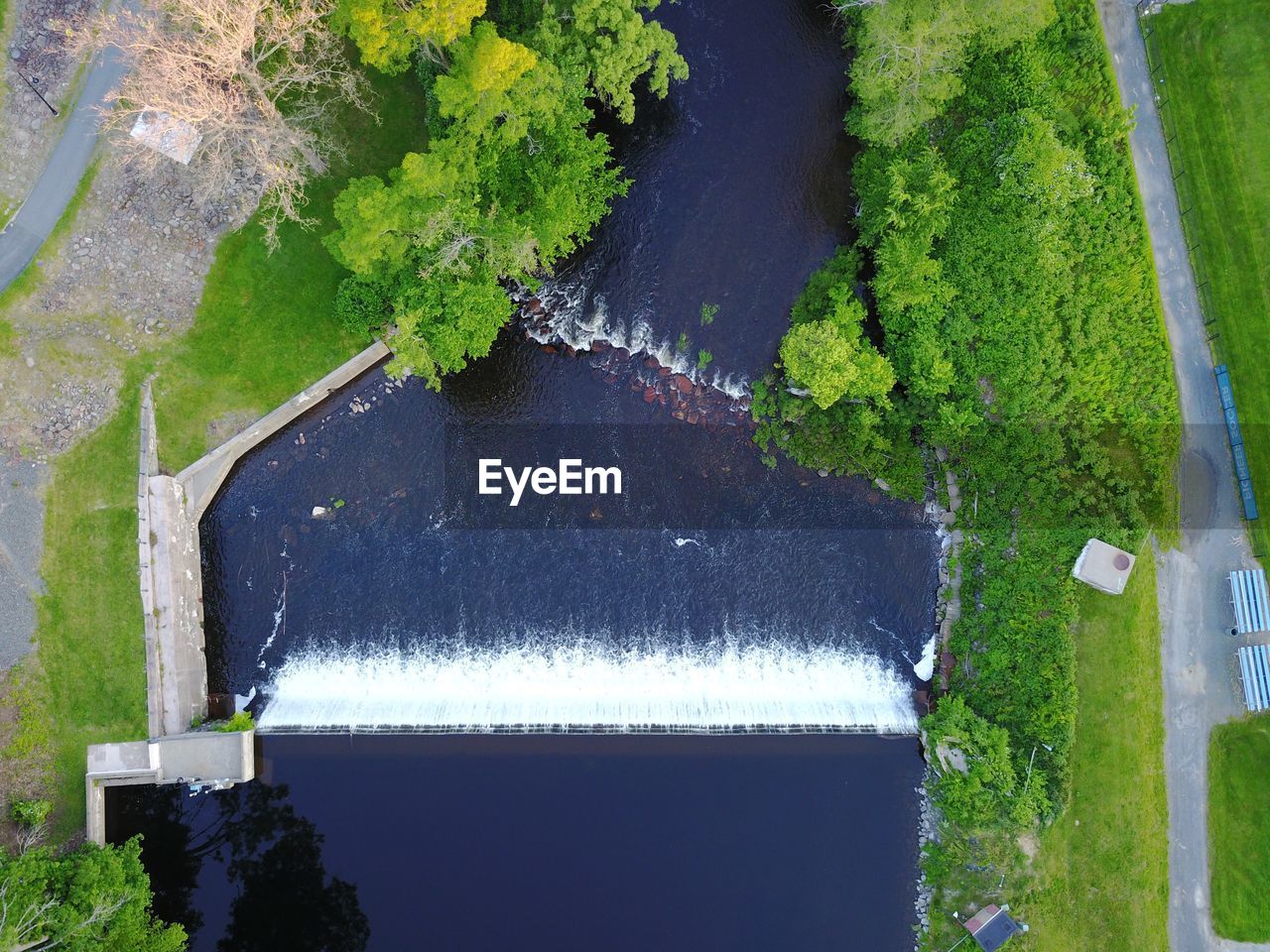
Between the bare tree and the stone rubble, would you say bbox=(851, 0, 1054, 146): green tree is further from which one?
the stone rubble

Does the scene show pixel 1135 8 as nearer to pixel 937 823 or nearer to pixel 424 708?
pixel 937 823

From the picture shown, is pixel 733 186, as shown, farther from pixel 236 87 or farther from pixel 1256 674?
pixel 1256 674

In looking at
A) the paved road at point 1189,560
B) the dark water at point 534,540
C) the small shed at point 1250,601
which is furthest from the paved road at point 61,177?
the small shed at point 1250,601

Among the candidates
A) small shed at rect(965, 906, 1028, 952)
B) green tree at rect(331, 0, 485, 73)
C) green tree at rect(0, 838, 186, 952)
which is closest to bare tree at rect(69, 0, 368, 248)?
green tree at rect(331, 0, 485, 73)

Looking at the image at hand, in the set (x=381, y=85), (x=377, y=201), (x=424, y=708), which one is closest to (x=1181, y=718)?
(x=424, y=708)

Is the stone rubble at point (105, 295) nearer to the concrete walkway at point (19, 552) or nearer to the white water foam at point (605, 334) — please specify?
the concrete walkway at point (19, 552)
